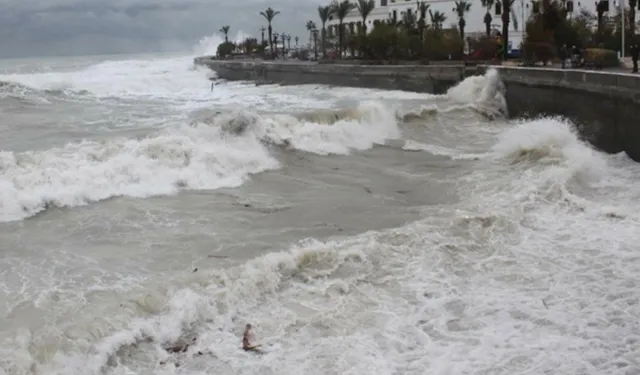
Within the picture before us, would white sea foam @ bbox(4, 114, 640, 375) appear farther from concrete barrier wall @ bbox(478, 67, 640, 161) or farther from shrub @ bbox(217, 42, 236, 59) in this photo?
shrub @ bbox(217, 42, 236, 59)

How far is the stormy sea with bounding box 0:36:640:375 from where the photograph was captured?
19.0 feet

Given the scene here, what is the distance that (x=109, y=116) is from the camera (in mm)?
27297

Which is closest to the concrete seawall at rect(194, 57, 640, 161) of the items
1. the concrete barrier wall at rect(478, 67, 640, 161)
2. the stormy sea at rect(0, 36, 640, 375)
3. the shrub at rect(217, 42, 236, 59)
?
the concrete barrier wall at rect(478, 67, 640, 161)

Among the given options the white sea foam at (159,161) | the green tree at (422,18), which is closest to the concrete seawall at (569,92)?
the white sea foam at (159,161)

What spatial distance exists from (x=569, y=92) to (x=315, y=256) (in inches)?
561

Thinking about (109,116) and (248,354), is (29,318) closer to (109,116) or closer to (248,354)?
(248,354)

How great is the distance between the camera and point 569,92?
19.9 metres

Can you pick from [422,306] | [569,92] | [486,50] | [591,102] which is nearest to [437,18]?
[486,50]

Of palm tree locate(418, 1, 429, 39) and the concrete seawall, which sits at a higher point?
palm tree locate(418, 1, 429, 39)

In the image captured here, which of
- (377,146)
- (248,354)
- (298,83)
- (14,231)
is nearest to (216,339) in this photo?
(248,354)

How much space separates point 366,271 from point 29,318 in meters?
3.52

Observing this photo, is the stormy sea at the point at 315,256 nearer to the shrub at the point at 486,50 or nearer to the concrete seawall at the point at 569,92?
the concrete seawall at the point at 569,92

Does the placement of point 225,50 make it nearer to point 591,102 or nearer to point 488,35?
point 488,35

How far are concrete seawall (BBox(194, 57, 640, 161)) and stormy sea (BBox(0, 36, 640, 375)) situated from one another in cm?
72
